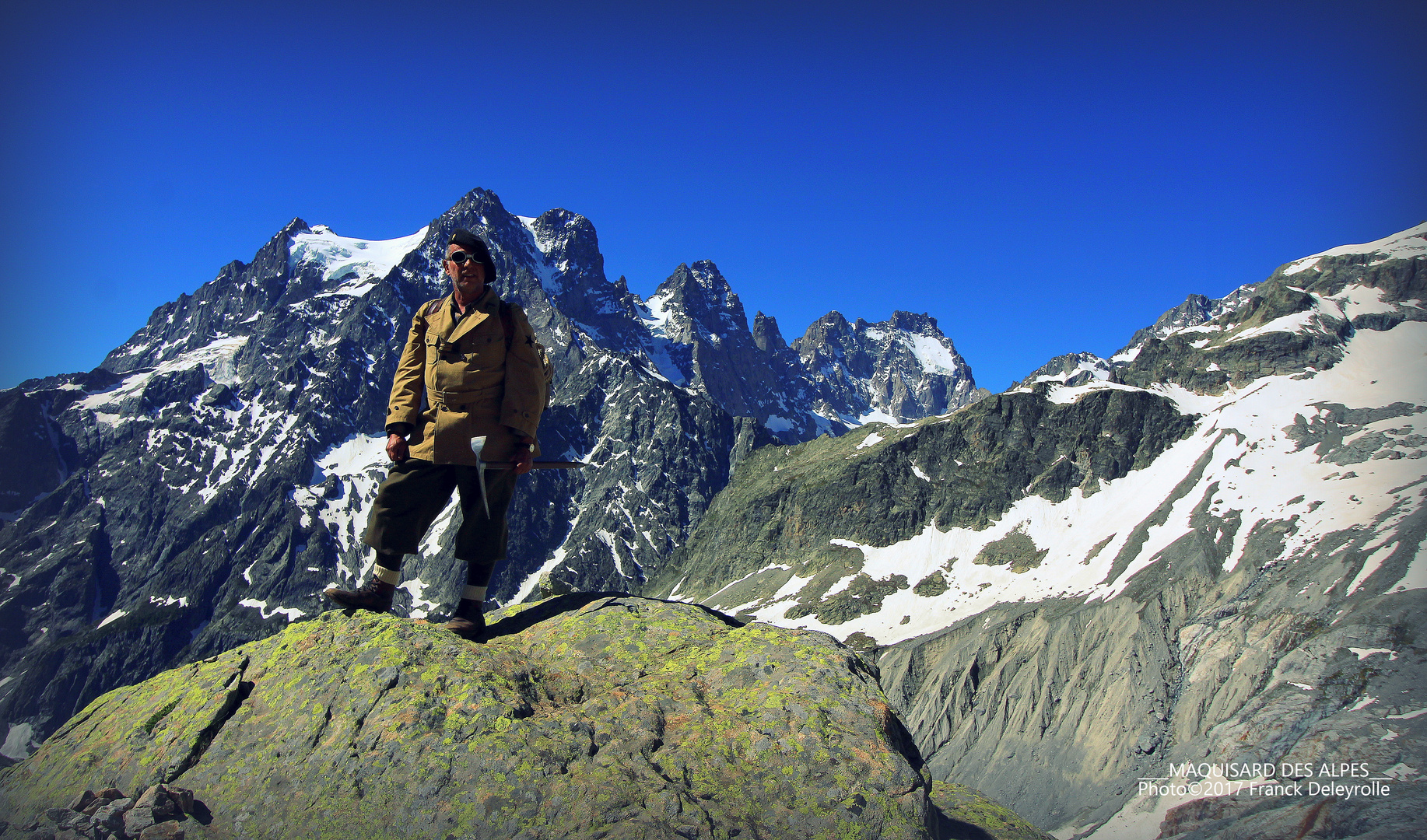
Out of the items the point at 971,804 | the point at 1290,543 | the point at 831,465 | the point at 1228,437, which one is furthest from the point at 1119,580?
the point at 971,804

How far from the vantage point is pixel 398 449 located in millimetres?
8273

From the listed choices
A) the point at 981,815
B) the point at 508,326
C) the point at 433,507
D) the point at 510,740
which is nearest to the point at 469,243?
the point at 508,326

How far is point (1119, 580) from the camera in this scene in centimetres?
10500

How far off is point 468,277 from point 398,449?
2.08 m

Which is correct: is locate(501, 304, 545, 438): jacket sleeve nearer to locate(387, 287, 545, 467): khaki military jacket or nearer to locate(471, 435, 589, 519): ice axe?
locate(387, 287, 545, 467): khaki military jacket

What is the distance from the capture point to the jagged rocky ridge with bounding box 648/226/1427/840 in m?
59.0

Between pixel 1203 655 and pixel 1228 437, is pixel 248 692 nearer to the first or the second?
pixel 1203 655

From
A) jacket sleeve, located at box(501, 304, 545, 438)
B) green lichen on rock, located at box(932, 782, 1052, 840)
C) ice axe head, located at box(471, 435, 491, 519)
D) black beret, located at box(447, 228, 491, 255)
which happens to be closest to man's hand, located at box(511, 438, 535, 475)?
jacket sleeve, located at box(501, 304, 545, 438)

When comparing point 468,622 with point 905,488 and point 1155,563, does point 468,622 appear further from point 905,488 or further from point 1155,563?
point 905,488

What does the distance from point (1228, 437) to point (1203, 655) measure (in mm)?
65268

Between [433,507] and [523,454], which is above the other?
[523,454]

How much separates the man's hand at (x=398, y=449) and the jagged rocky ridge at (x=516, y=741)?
174cm

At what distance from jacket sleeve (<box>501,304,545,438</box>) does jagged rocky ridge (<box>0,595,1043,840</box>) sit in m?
2.31

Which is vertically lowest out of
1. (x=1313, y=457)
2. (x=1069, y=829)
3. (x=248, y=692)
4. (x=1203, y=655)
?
(x=1069, y=829)
